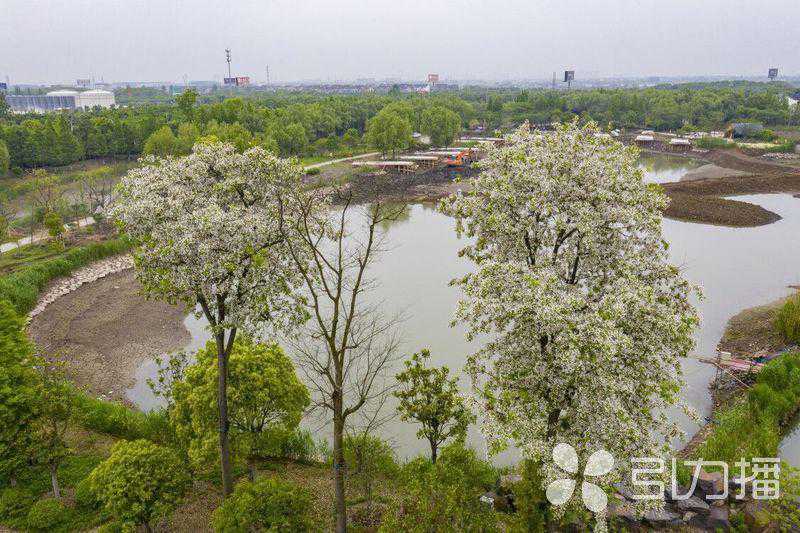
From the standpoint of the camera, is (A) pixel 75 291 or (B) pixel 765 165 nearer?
(A) pixel 75 291

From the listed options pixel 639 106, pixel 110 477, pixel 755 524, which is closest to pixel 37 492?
pixel 110 477

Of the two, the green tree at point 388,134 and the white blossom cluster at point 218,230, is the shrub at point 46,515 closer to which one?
the white blossom cluster at point 218,230

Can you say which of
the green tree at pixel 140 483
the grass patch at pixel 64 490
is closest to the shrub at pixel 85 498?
the grass patch at pixel 64 490

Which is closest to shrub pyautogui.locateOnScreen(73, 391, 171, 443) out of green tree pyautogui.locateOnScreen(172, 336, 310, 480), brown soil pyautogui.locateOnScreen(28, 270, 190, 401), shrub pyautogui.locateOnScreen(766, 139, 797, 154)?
green tree pyautogui.locateOnScreen(172, 336, 310, 480)

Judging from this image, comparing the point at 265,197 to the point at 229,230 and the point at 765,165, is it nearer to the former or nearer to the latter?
the point at 229,230

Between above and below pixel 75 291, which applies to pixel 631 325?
above

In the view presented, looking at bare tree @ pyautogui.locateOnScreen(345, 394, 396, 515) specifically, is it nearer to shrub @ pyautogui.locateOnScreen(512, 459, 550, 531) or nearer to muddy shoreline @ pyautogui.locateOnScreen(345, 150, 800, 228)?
shrub @ pyautogui.locateOnScreen(512, 459, 550, 531)
